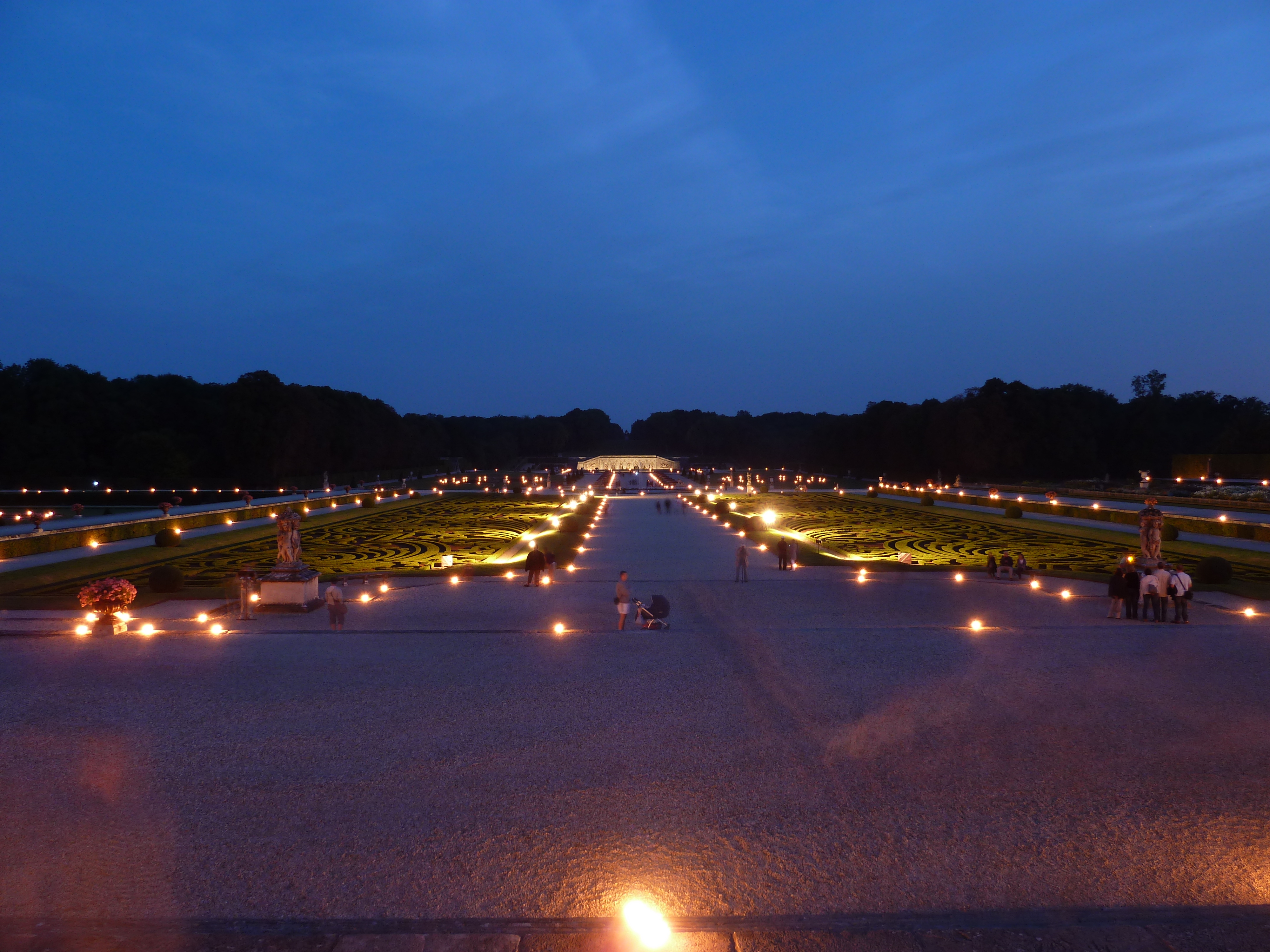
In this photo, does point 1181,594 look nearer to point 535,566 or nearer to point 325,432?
point 535,566

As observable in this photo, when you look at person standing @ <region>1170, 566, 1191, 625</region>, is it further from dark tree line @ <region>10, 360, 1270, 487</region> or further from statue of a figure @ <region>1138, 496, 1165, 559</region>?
dark tree line @ <region>10, 360, 1270, 487</region>

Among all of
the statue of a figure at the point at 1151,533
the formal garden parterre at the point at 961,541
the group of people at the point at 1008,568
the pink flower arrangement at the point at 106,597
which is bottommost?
the formal garden parterre at the point at 961,541

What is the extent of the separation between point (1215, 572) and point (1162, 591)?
4.58 m

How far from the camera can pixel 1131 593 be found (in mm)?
12727

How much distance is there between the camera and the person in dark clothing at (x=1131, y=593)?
501 inches

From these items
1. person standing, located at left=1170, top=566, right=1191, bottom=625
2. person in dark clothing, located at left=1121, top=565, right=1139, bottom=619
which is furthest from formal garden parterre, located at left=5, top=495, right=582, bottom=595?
person standing, located at left=1170, top=566, right=1191, bottom=625

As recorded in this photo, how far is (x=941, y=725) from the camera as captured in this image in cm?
772

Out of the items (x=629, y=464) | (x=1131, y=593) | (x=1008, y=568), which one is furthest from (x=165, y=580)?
(x=629, y=464)

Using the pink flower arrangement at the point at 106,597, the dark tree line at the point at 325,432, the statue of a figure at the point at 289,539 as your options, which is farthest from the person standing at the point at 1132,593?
the dark tree line at the point at 325,432

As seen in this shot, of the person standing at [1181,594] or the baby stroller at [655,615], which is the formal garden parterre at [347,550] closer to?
the baby stroller at [655,615]

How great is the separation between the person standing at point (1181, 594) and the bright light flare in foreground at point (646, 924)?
11.7m

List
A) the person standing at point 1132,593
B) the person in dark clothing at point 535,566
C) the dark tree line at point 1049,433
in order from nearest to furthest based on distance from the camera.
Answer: the person standing at point 1132,593, the person in dark clothing at point 535,566, the dark tree line at point 1049,433

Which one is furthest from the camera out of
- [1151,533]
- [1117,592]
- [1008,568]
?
[1008,568]

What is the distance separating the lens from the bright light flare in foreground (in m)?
4.39
